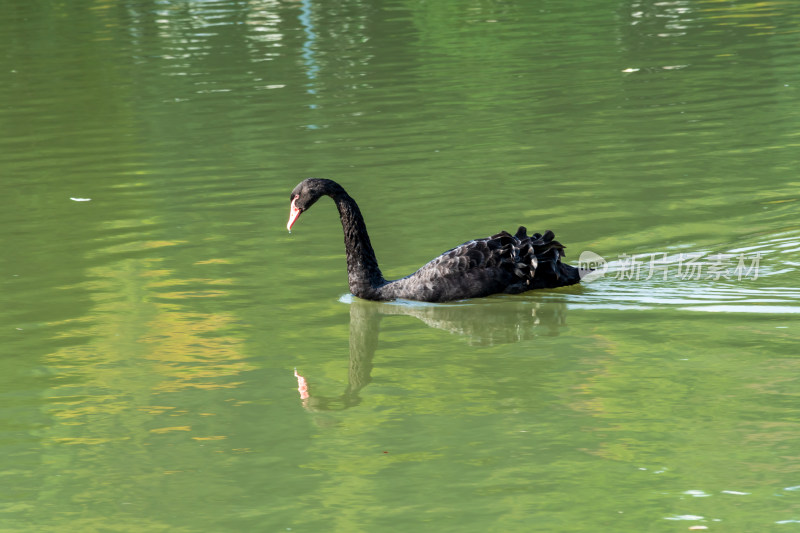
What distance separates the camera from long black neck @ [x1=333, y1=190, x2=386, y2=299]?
32.4 ft

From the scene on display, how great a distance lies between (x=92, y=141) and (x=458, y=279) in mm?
10166

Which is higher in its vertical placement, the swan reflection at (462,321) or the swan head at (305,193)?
the swan head at (305,193)

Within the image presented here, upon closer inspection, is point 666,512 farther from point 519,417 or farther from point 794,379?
point 794,379

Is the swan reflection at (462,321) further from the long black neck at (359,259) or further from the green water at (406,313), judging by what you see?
the long black neck at (359,259)

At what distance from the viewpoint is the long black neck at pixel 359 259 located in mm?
9875

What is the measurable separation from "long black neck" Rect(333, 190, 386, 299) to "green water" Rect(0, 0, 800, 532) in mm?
139

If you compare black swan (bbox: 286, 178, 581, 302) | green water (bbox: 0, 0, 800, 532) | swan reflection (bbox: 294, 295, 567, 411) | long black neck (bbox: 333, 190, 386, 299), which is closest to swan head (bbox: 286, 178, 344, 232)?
long black neck (bbox: 333, 190, 386, 299)

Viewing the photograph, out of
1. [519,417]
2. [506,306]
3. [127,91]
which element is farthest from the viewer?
[127,91]

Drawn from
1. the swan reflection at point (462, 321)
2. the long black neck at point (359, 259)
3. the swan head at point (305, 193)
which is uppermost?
the swan head at point (305, 193)

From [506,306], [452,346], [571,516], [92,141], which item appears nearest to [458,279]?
[506,306]

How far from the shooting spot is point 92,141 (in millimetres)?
18250

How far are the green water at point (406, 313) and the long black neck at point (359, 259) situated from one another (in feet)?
0.46

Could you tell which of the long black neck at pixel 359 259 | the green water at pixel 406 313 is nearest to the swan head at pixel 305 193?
the long black neck at pixel 359 259

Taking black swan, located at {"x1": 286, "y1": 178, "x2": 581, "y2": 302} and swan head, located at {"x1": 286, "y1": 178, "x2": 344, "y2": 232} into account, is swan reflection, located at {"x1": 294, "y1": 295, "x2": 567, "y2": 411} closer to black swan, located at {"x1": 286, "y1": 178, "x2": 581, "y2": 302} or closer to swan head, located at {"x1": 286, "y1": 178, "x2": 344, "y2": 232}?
black swan, located at {"x1": 286, "y1": 178, "x2": 581, "y2": 302}
